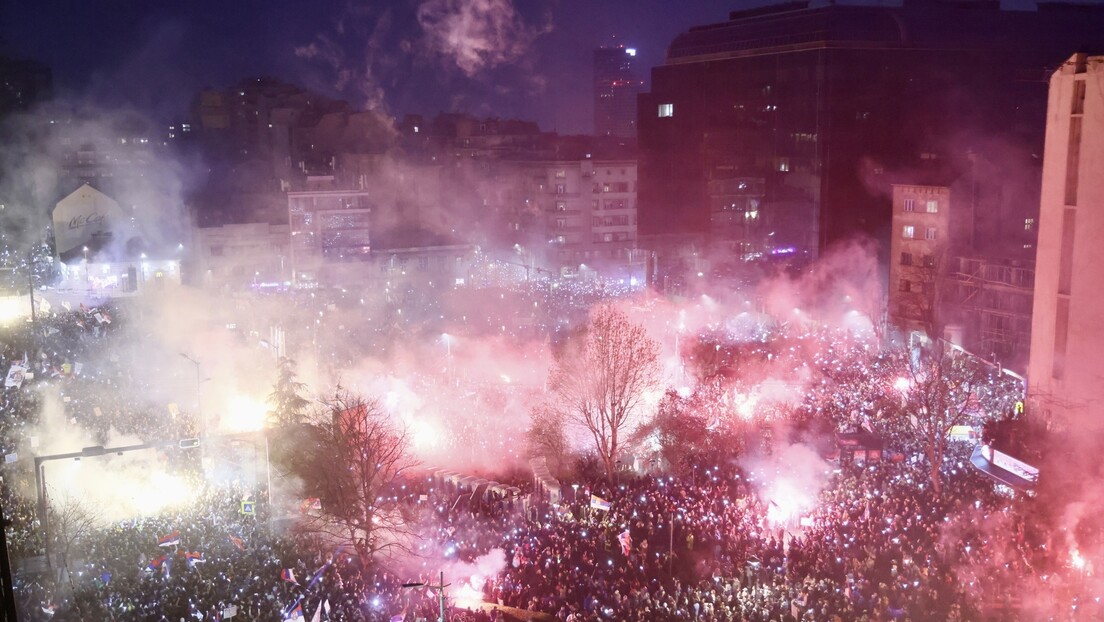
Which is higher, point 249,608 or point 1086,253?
point 1086,253

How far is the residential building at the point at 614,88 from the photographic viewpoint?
318 ft

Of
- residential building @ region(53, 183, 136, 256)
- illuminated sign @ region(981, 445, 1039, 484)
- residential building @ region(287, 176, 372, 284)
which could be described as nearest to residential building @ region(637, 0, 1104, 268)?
residential building @ region(287, 176, 372, 284)

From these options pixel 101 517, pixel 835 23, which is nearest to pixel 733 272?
pixel 835 23

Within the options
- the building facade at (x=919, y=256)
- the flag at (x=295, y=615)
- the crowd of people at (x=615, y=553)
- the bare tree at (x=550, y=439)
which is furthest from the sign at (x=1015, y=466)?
the building facade at (x=919, y=256)

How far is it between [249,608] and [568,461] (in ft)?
25.5

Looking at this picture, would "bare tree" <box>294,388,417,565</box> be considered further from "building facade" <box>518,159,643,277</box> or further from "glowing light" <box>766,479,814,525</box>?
"building facade" <box>518,159,643,277</box>

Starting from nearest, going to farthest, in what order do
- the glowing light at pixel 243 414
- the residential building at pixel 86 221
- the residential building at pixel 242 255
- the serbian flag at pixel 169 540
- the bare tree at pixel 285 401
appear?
1. the serbian flag at pixel 169 540
2. the bare tree at pixel 285 401
3. the glowing light at pixel 243 414
4. the residential building at pixel 86 221
5. the residential building at pixel 242 255

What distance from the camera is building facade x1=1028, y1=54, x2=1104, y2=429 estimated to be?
15469 millimetres

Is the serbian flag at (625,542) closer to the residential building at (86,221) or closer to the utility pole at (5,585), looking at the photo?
the utility pole at (5,585)

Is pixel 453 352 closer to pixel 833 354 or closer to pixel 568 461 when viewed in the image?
pixel 568 461

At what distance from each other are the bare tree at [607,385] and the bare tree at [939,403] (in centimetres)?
544

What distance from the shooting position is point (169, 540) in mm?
12742

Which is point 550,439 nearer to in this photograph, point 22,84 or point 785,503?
point 785,503

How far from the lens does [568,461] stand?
17594 millimetres
